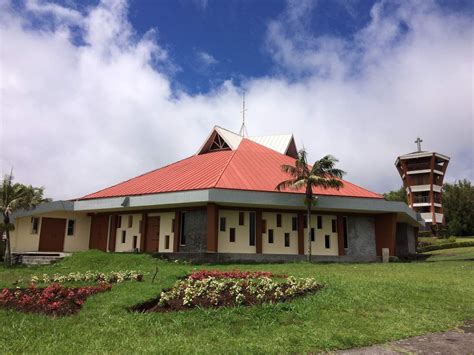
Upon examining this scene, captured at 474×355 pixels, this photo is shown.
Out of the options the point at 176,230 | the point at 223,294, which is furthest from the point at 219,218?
the point at 223,294

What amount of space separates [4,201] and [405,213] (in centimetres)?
2701

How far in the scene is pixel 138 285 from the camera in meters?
12.1

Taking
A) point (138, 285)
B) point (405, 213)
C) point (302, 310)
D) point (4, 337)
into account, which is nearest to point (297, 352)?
point (302, 310)

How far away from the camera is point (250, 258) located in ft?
87.1

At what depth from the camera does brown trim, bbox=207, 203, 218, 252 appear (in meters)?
25.1

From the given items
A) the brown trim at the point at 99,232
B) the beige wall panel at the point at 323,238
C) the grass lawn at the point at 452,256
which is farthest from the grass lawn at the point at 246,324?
the grass lawn at the point at 452,256

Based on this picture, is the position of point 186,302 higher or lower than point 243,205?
lower

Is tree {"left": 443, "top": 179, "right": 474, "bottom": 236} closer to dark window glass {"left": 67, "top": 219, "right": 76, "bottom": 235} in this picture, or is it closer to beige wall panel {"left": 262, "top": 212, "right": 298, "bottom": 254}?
beige wall panel {"left": 262, "top": 212, "right": 298, "bottom": 254}

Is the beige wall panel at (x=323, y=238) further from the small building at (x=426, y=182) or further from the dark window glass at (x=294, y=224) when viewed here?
the small building at (x=426, y=182)

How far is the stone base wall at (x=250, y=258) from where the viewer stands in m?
25.0

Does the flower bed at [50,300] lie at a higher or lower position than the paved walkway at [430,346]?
higher

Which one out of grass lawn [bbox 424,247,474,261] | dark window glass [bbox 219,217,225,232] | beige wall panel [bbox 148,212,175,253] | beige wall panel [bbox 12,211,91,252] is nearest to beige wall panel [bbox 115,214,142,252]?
beige wall panel [bbox 148,212,175,253]

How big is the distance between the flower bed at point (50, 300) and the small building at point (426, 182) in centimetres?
6364

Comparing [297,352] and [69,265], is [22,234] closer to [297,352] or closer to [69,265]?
[69,265]
